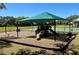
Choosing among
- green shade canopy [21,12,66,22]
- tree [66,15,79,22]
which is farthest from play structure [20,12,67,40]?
tree [66,15,79,22]

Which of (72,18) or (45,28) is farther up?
(72,18)

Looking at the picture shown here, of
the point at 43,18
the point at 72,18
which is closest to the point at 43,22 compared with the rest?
the point at 43,18

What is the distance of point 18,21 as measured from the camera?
23.9 feet

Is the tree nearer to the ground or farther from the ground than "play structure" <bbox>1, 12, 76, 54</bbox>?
farther from the ground

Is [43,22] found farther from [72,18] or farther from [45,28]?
[72,18]

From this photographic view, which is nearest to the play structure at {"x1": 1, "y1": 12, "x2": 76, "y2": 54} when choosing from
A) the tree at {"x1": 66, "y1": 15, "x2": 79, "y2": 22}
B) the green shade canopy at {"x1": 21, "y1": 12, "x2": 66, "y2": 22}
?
the green shade canopy at {"x1": 21, "y1": 12, "x2": 66, "y2": 22}

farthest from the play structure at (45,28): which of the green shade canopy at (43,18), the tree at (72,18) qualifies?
the tree at (72,18)

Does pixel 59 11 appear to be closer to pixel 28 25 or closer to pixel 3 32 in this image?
pixel 28 25

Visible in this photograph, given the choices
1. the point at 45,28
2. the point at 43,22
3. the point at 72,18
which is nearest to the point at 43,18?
the point at 43,22

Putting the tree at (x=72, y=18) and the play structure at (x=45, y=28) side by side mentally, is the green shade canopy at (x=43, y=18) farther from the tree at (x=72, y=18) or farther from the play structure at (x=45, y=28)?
the tree at (x=72, y=18)

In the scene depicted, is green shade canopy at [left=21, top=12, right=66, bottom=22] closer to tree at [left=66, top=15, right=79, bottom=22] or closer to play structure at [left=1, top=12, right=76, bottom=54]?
play structure at [left=1, top=12, right=76, bottom=54]

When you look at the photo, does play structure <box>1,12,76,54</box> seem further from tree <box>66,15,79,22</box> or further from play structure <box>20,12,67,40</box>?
tree <box>66,15,79,22</box>

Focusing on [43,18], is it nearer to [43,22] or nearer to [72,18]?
[43,22]

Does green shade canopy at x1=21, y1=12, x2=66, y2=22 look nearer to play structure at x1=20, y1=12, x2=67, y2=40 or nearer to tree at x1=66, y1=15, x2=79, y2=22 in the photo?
play structure at x1=20, y1=12, x2=67, y2=40
